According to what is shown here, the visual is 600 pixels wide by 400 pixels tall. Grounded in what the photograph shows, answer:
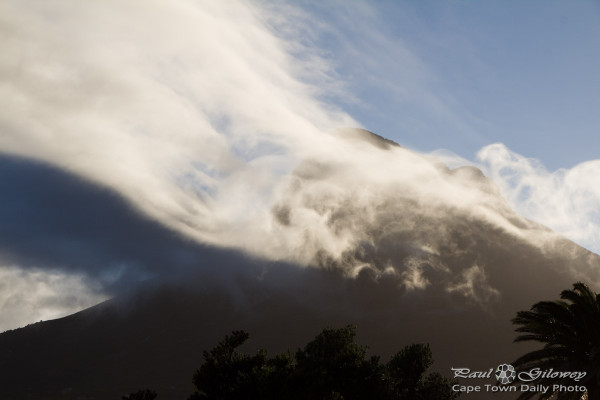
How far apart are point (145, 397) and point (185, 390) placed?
174 metres

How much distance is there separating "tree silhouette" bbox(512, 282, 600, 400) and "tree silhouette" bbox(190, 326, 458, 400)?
16578 millimetres

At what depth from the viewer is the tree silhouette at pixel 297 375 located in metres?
37.5

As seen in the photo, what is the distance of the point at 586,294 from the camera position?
2495cm

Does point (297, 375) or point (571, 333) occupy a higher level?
point (571, 333)

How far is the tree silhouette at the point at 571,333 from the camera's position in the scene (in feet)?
77.8

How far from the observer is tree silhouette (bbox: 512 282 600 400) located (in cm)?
2372

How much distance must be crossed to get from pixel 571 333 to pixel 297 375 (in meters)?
19.7

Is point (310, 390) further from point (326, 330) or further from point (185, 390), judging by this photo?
point (185, 390)

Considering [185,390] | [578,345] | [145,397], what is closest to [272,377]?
[145,397]

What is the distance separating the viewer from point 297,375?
123ft

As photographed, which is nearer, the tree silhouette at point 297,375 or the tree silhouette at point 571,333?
the tree silhouette at point 571,333

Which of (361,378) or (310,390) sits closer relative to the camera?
(310,390)

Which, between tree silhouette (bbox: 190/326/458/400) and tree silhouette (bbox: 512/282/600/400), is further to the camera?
tree silhouette (bbox: 190/326/458/400)

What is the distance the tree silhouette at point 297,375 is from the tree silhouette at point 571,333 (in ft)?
54.4
